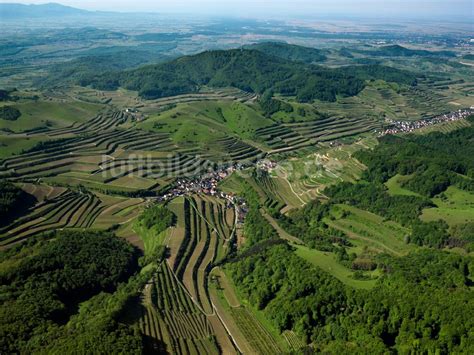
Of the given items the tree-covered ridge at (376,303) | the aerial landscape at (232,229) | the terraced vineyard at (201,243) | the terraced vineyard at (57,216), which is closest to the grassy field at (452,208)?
the aerial landscape at (232,229)

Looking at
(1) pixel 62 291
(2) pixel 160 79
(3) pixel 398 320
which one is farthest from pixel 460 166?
(2) pixel 160 79

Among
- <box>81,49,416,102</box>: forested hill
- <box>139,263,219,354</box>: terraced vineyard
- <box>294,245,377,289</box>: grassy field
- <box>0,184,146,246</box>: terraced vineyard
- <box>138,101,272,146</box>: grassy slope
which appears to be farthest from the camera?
<box>81,49,416,102</box>: forested hill

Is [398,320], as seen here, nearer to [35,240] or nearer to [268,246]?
[268,246]

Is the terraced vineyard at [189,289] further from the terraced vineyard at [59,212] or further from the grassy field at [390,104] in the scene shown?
the grassy field at [390,104]

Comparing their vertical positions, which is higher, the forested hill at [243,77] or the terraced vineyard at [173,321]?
the forested hill at [243,77]

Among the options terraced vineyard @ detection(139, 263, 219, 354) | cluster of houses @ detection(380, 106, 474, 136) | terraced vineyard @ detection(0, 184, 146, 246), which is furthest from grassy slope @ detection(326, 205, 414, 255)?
cluster of houses @ detection(380, 106, 474, 136)

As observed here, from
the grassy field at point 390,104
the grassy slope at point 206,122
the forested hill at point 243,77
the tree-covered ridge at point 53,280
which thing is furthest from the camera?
the forested hill at point 243,77

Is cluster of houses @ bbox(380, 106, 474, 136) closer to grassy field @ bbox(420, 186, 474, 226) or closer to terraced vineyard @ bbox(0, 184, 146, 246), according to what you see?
grassy field @ bbox(420, 186, 474, 226)
